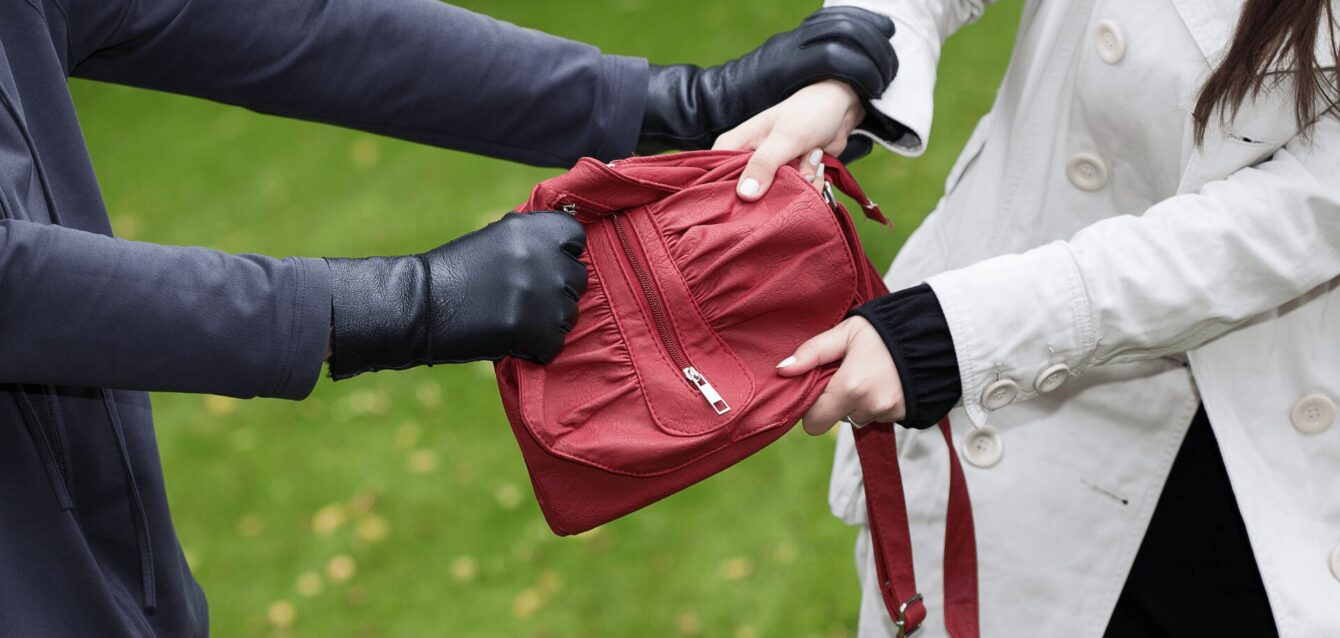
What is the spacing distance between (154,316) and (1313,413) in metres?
1.42

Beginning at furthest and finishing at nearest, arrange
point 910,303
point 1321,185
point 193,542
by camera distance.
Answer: point 193,542 → point 910,303 → point 1321,185

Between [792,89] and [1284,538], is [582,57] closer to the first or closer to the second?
[792,89]

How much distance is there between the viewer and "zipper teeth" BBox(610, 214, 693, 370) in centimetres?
Answer: 166

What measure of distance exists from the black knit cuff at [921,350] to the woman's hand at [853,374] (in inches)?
0.5

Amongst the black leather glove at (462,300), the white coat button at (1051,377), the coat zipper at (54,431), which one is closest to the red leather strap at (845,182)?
the white coat button at (1051,377)

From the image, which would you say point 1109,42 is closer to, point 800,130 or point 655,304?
point 800,130

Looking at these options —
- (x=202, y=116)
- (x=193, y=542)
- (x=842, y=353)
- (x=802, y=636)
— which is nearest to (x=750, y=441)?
(x=842, y=353)

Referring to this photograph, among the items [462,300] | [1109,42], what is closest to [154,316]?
[462,300]

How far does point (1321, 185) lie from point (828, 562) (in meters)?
2.14

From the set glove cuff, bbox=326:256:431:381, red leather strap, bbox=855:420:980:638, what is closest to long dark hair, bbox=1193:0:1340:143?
red leather strap, bbox=855:420:980:638

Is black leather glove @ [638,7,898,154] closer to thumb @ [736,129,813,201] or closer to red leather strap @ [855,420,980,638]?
thumb @ [736,129,813,201]

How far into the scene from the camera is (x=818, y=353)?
1652 mm

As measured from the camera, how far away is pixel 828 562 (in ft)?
11.4

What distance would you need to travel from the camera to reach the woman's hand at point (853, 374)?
162 cm
